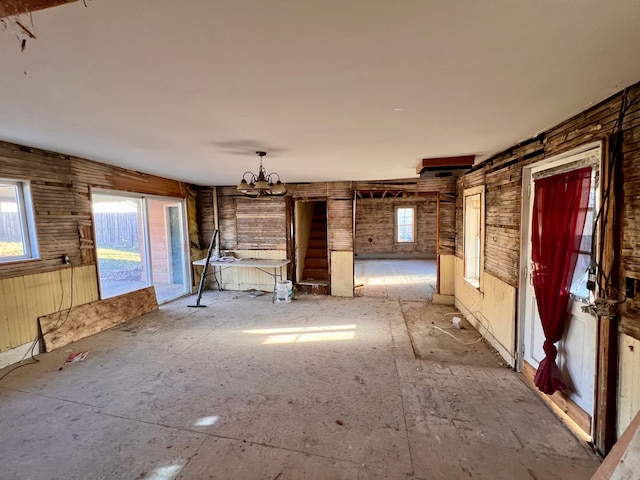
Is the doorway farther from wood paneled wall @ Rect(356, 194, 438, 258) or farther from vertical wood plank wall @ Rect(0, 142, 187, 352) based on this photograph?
wood paneled wall @ Rect(356, 194, 438, 258)

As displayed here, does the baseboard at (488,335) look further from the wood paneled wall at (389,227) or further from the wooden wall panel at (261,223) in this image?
the wood paneled wall at (389,227)

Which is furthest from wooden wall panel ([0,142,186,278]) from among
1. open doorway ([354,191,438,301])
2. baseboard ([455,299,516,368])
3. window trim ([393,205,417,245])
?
window trim ([393,205,417,245])

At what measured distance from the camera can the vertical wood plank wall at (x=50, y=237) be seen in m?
3.12

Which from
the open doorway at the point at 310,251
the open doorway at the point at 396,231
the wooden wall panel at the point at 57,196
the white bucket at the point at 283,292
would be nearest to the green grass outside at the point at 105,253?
the wooden wall panel at the point at 57,196

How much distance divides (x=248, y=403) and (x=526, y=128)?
10.8 feet

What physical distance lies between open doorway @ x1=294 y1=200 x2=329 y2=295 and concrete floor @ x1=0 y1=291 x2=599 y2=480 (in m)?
2.58

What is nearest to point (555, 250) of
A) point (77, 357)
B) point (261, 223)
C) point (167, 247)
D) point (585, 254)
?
point (585, 254)

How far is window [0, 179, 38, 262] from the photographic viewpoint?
3.18 metres

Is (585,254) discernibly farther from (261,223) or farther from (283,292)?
(261,223)

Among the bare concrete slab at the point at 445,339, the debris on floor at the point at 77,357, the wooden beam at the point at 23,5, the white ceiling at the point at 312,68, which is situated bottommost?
the bare concrete slab at the point at 445,339

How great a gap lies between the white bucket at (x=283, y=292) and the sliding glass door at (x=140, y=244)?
6.65 ft

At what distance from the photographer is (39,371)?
9.72ft

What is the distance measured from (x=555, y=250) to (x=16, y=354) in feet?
17.6

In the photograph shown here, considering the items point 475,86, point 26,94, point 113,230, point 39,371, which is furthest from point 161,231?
point 475,86
